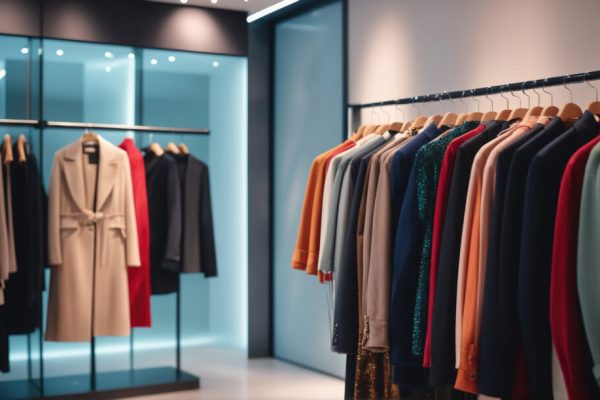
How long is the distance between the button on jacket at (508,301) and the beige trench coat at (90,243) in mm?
3005

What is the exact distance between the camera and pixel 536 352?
2.50 meters

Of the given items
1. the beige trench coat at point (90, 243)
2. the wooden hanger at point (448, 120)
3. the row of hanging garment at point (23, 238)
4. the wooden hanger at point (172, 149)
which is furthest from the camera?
the wooden hanger at point (172, 149)

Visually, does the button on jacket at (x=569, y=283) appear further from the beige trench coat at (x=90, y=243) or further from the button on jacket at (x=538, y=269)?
the beige trench coat at (x=90, y=243)

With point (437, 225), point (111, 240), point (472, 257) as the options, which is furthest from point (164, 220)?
point (472, 257)

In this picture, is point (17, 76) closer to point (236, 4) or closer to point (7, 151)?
point (7, 151)

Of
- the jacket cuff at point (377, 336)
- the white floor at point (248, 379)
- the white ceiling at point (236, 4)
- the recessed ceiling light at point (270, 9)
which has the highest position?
the recessed ceiling light at point (270, 9)

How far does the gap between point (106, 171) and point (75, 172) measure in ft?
0.61

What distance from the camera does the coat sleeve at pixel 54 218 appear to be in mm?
4961

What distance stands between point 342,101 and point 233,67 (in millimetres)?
905

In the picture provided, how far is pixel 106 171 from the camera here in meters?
5.14

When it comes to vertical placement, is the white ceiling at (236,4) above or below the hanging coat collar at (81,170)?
above

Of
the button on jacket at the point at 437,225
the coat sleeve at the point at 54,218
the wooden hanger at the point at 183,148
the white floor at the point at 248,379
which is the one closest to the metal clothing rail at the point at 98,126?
the wooden hanger at the point at 183,148

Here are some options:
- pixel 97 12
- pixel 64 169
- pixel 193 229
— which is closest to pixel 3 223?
pixel 64 169

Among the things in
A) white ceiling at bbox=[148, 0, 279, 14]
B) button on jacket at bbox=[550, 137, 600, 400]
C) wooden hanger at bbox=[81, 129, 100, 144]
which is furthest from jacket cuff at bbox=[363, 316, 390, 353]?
white ceiling at bbox=[148, 0, 279, 14]
